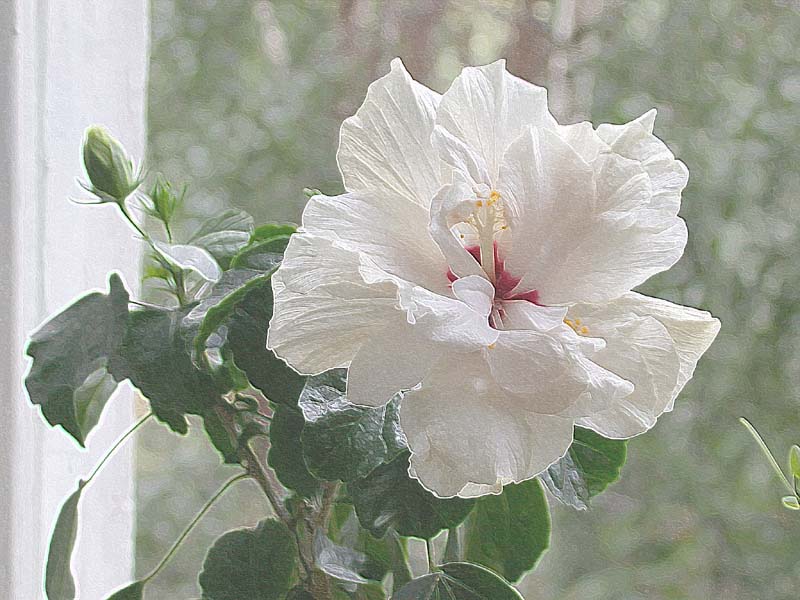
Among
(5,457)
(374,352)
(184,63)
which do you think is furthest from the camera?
(184,63)

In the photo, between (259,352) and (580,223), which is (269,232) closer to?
(259,352)

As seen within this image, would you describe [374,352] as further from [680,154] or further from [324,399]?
[680,154]

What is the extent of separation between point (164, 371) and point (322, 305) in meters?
0.14

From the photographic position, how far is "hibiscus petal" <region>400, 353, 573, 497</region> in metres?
0.42

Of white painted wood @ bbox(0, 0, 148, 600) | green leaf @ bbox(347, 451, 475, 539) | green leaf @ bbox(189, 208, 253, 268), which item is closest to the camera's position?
green leaf @ bbox(347, 451, 475, 539)

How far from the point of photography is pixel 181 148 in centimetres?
90

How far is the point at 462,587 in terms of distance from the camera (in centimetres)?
Answer: 53

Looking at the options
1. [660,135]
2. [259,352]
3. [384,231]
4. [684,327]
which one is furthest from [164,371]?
[660,135]

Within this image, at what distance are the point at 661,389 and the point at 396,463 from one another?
0.15 m

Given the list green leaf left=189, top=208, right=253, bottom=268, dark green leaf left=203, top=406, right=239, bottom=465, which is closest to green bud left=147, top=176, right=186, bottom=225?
A: green leaf left=189, top=208, right=253, bottom=268

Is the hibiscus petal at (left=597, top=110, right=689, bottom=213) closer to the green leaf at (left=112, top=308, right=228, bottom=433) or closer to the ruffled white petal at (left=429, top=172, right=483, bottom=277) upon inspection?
the ruffled white petal at (left=429, top=172, right=483, bottom=277)

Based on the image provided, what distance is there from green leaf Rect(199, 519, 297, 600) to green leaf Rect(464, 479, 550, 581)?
119 millimetres

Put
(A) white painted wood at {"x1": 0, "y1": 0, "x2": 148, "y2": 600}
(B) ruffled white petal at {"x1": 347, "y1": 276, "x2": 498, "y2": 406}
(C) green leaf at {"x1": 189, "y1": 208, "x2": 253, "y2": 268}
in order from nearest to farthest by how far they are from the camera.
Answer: (B) ruffled white petal at {"x1": 347, "y1": 276, "x2": 498, "y2": 406} < (C) green leaf at {"x1": 189, "y1": 208, "x2": 253, "y2": 268} < (A) white painted wood at {"x1": 0, "y1": 0, "x2": 148, "y2": 600}

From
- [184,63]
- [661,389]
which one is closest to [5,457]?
[184,63]
